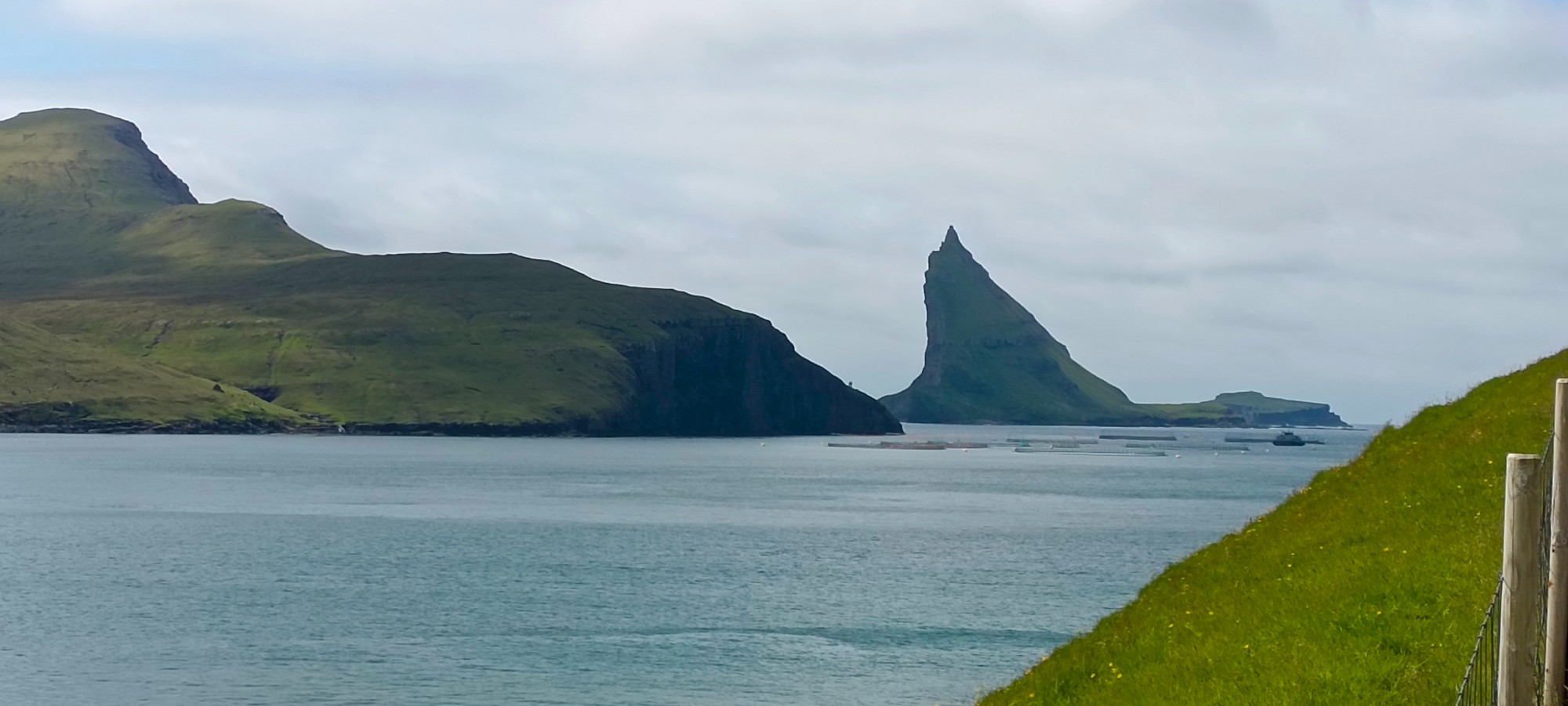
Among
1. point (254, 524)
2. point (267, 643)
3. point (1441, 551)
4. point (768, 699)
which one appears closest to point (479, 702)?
point (768, 699)

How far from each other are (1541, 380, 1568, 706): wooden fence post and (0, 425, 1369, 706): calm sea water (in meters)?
43.8

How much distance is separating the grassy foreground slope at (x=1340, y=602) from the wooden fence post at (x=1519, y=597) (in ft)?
17.8

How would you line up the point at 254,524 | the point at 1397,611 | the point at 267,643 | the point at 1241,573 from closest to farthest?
1. the point at 1397,611
2. the point at 1241,573
3. the point at 267,643
4. the point at 254,524

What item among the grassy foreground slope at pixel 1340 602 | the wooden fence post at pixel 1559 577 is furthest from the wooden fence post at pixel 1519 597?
the grassy foreground slope at pixel 1340 602

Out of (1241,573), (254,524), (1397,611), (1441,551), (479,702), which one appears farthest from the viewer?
(254,524)

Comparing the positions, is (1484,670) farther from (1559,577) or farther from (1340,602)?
(1340,602)

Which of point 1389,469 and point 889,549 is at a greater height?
point 1389,469

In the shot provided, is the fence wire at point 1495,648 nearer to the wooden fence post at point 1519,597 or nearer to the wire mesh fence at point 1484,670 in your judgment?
the wire mesh fence at point 1484,670

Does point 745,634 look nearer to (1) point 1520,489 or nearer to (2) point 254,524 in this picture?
(1) point 1520,489

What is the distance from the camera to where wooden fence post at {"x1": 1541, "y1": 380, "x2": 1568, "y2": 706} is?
10695 millimetres

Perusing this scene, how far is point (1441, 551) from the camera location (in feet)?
70.3

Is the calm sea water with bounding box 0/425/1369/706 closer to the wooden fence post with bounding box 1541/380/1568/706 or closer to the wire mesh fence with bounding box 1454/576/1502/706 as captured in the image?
the wire mesh fence with bounding box 1454/576/1502/706

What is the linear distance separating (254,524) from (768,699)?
288 feet

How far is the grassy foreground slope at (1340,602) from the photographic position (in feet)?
60.0
